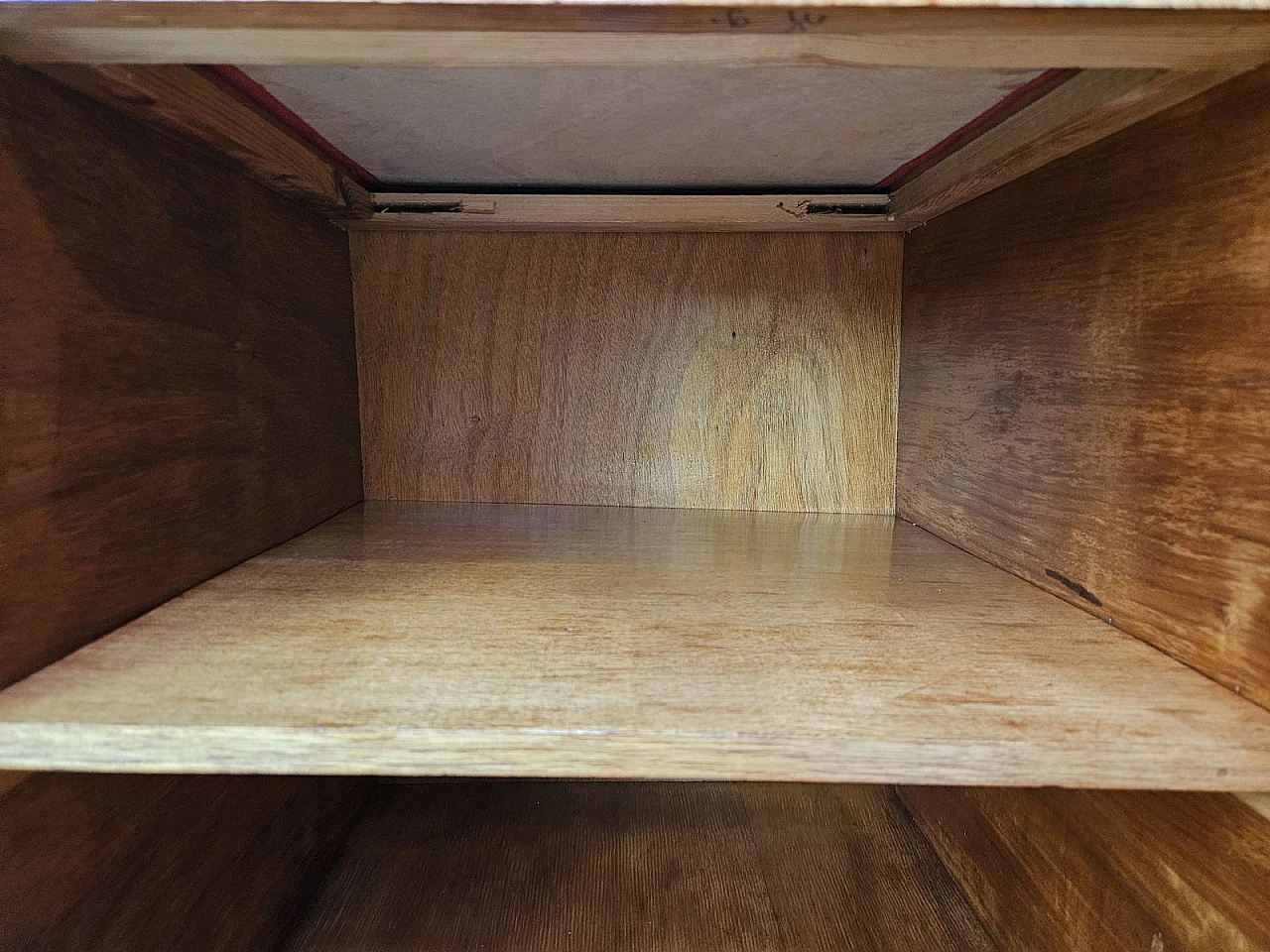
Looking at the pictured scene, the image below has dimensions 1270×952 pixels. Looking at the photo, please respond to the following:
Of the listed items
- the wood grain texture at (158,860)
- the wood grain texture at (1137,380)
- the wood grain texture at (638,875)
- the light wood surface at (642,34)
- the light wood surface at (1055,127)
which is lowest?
the wood grain texture at (638,875)

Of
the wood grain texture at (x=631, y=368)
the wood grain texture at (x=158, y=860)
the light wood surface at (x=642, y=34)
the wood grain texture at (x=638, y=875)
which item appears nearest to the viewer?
the light wood surface at (x=642, y=34)

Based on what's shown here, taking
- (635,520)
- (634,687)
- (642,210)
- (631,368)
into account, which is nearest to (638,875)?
(635,520)

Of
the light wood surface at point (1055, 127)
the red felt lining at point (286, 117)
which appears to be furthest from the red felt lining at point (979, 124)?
the red felt lining at point (286, 117)

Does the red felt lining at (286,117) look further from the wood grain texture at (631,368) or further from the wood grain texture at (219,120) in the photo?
the wood grain texture at (631,368)

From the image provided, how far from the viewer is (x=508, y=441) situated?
3.22 feet

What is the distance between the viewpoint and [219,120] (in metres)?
0.54

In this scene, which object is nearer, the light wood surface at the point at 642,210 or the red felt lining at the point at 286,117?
the red felt lining at the point at 286,117

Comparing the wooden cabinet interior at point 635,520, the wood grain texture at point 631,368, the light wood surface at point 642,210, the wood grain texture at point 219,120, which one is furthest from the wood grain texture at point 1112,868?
the wood grain texture at point 219,120

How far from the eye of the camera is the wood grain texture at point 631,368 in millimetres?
939

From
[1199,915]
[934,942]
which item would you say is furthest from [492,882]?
[1199,915]

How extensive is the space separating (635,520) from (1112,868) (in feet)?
1.79

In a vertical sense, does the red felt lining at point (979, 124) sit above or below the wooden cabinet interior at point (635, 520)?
above

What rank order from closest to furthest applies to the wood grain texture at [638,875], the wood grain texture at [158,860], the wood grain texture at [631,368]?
the wood grain texture at [158,860]
the wood grain texture at [638,875]
the wood grain texture at [631,368]

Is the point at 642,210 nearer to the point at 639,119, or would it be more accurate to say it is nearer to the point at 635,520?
the point at 639,119
